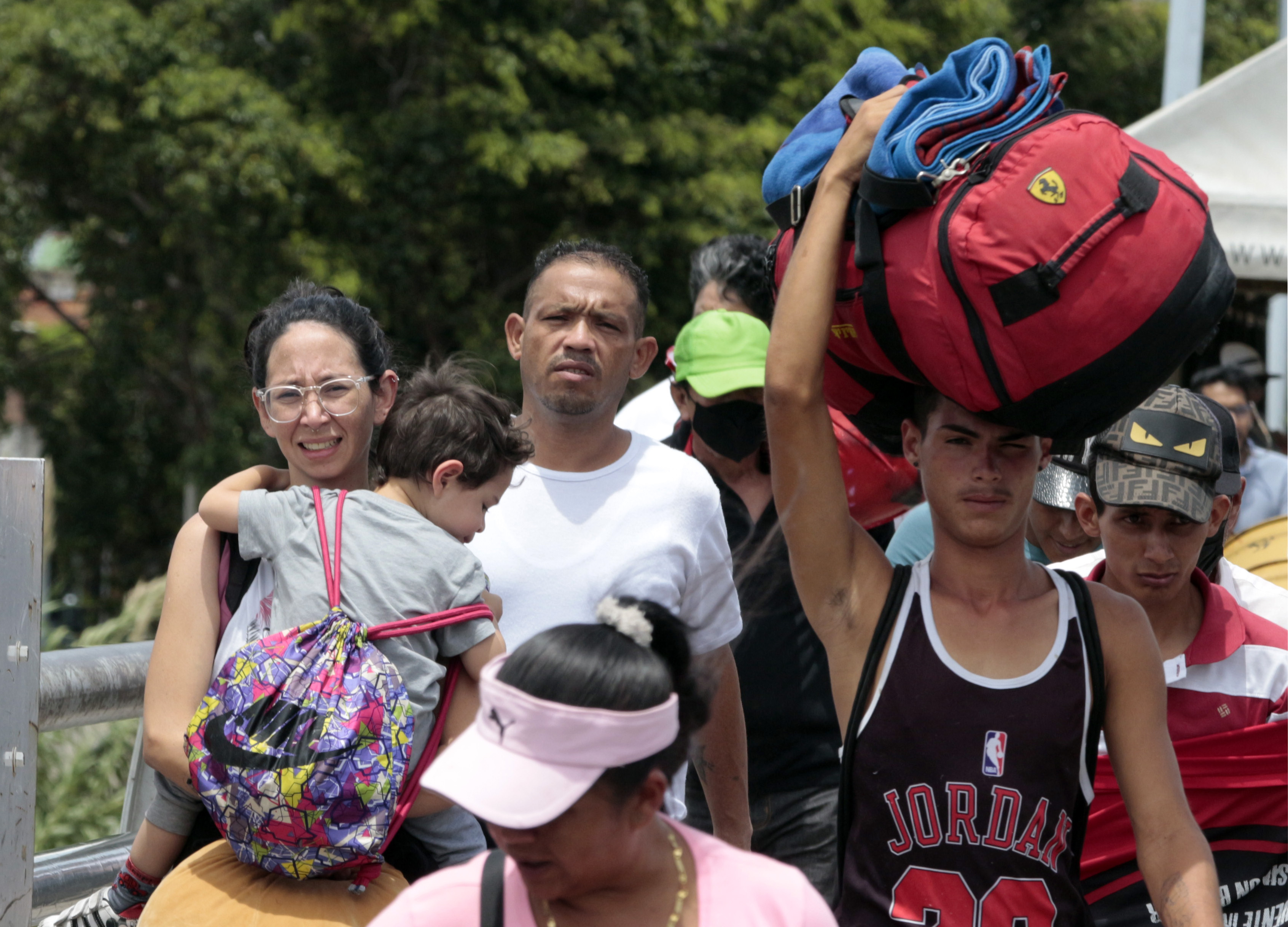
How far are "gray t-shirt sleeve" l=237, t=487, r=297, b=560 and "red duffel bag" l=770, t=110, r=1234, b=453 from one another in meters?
1.13

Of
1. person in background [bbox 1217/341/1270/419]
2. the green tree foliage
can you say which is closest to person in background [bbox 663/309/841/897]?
person in background [bbox 1217/341/1270/419]

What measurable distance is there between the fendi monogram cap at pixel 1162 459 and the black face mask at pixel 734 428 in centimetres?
112

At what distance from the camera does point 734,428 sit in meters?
3.99

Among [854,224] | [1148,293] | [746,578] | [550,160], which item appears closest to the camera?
[1148,293]

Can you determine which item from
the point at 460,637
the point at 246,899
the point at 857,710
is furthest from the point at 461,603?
the point at 857,710

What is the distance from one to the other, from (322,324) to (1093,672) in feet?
5.38

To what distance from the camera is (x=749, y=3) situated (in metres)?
13.8

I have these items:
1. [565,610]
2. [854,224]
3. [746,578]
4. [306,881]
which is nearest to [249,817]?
[306,881]

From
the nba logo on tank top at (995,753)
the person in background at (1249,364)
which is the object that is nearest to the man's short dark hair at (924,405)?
the nba logo on tank top at (995,753)

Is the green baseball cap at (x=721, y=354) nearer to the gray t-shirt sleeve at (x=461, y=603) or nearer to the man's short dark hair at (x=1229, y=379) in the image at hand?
the gray t-shirt sleeve at (x=461, y=603)

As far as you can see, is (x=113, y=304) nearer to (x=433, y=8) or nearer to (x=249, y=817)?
(x=433, y=8)

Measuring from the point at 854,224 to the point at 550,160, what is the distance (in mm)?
10694

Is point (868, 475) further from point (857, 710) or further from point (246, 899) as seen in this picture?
point (246, 899)

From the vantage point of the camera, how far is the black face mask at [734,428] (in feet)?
13.1
